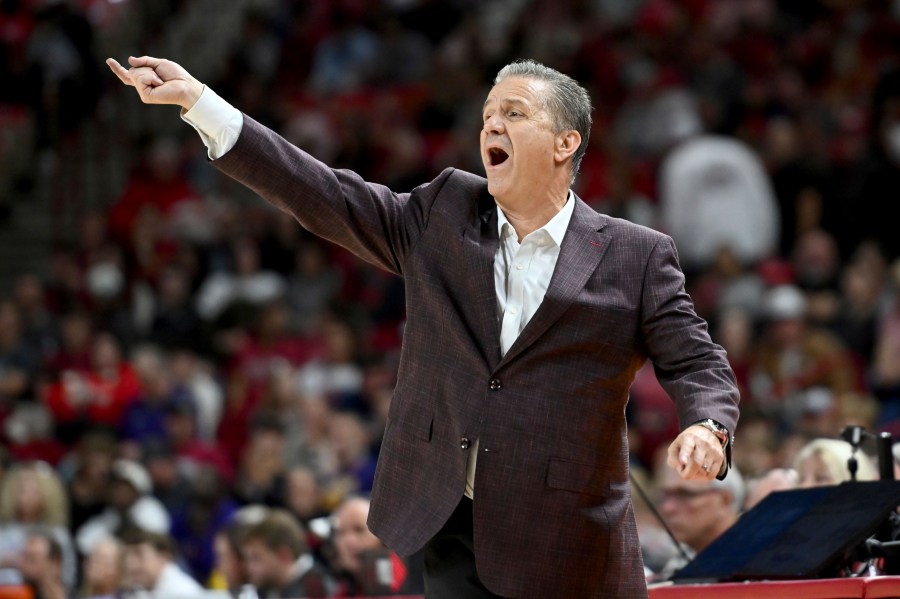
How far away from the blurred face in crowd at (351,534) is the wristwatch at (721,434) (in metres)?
3.08

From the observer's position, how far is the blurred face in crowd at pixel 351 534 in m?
5.87

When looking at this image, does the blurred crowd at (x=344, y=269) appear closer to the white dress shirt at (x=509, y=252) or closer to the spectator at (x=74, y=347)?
the spectator at (x=74, y=347)

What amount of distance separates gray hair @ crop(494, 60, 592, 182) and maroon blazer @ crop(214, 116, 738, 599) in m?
Answer: 0.21

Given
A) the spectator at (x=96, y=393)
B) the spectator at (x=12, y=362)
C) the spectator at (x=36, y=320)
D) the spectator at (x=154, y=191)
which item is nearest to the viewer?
the spectator at (x=96, y=393)

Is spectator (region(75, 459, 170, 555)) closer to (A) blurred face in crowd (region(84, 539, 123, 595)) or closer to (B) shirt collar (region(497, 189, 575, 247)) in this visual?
(A) blurred face in crowd (region(84, 539, 123, 595))

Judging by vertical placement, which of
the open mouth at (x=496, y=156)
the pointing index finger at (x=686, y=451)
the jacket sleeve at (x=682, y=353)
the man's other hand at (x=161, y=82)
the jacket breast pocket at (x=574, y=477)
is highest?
the man's other hand at (x=161, y=82)

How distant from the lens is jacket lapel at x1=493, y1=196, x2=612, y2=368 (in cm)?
299

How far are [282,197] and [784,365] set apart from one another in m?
6.71

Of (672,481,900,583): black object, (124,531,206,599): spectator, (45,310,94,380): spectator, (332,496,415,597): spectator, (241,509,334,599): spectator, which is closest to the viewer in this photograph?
(672,481,900,583): black object

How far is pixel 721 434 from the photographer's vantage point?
113 inches

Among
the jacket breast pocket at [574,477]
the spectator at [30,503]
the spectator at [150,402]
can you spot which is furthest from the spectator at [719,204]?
the jacket breast pocket at [574,477]

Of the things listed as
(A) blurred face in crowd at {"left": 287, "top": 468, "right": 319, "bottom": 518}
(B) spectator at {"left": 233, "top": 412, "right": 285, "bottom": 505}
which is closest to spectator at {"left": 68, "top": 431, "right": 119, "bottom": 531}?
(B) spectator at {"left": 233, "top": 412, "right": 285, "bottom": 505}

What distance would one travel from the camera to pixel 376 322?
11102 mm

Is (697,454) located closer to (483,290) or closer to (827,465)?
(483,290)
